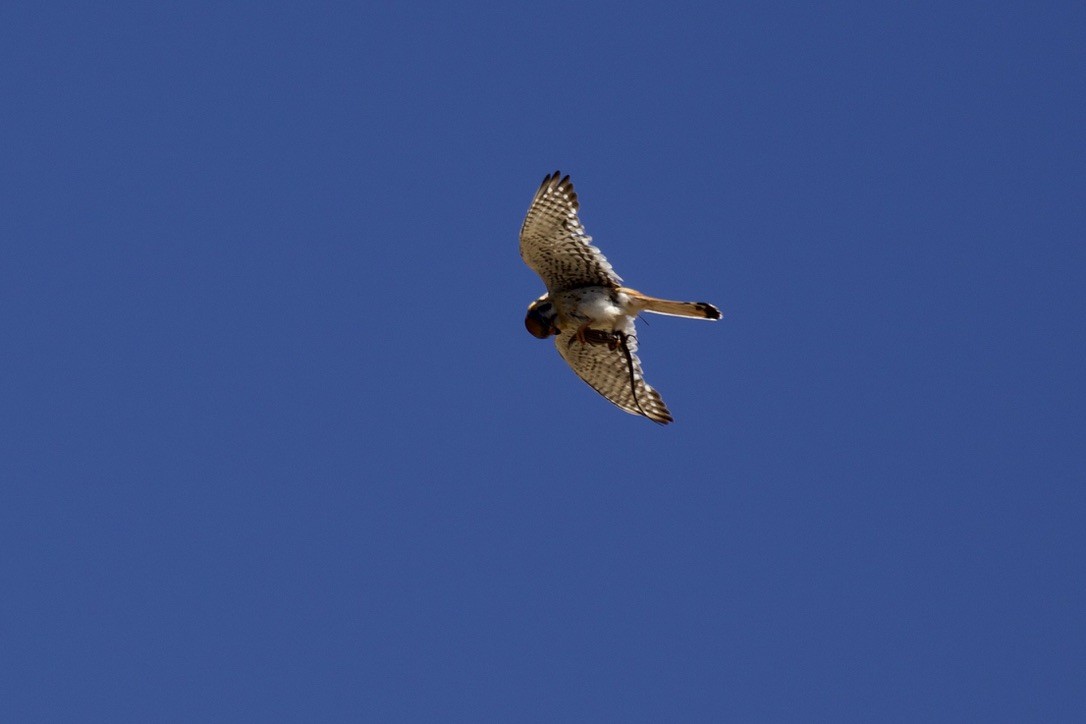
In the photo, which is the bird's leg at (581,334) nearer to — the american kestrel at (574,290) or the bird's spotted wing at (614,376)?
the american kestrel at (574,290)

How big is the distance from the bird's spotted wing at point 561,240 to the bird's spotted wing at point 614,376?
0.91 meters

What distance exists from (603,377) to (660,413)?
0.71 metres

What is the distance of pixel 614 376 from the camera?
1622 cm

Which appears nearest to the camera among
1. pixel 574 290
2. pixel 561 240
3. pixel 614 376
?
pixel 561 240

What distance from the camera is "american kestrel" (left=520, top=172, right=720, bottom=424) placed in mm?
14633

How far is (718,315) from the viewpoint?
555 inches

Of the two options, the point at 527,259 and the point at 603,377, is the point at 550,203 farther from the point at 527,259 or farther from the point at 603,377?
the point at 603,377

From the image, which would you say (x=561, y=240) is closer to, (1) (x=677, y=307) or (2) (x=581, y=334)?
(2) (x=581, y=334)

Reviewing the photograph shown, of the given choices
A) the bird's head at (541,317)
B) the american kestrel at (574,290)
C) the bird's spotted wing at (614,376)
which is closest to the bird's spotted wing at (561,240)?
the american kestrel at (574,290)

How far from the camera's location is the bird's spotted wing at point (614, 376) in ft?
51.9

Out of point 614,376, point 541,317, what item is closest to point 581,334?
point 541,317

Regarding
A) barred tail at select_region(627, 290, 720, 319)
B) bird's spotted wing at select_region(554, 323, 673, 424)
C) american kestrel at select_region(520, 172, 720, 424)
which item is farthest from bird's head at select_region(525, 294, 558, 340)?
barred tail at select_region(627, 290, 720, 319)

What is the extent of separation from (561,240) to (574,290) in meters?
0.57

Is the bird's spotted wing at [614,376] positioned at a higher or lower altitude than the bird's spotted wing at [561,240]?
lower
